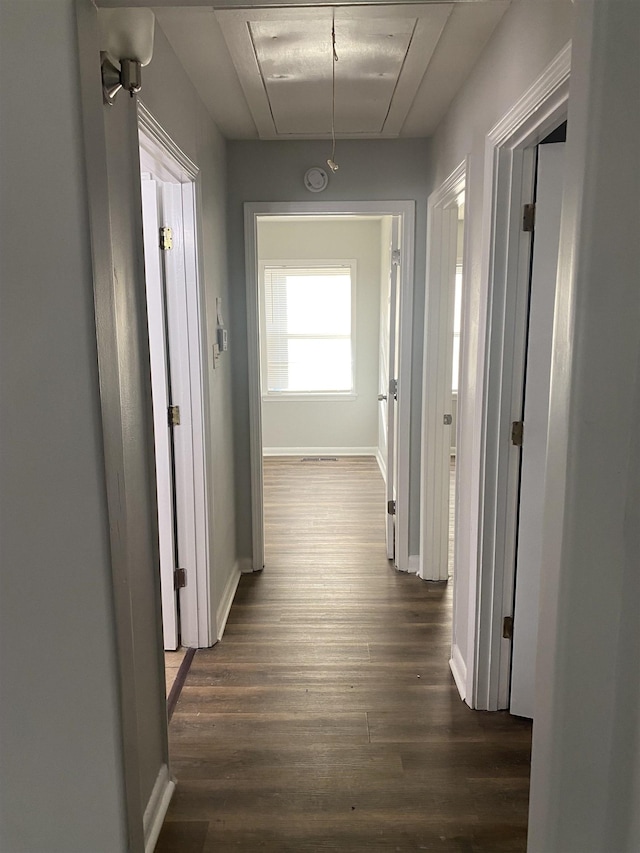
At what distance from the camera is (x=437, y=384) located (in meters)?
3.37

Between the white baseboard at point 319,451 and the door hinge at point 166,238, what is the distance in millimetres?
4245

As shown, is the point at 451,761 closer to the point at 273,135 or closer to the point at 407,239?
the point at 407,239

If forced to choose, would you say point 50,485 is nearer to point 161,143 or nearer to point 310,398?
point 161,143

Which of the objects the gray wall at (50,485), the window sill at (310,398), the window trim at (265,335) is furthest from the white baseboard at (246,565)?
the window sill at (310,398)

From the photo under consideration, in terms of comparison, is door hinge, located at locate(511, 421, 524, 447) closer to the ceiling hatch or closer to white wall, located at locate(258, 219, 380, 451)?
the ceiling hatch

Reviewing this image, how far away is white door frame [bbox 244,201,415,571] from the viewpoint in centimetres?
333

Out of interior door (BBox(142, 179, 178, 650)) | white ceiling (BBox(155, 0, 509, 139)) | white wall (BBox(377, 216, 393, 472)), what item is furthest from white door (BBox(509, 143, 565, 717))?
white wall (BBox(377, 216, 393, 472))

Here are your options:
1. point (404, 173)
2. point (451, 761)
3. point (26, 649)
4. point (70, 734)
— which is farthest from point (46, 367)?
point (404, 173)

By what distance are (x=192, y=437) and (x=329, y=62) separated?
5.17ft

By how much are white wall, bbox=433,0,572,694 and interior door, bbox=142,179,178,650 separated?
1.23m

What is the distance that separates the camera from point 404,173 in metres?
3.32

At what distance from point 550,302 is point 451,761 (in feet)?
5.23

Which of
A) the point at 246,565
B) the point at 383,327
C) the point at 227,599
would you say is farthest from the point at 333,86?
the point at 383,327

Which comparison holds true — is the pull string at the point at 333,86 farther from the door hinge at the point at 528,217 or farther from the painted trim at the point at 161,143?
the door hinge at the point at 528,217
